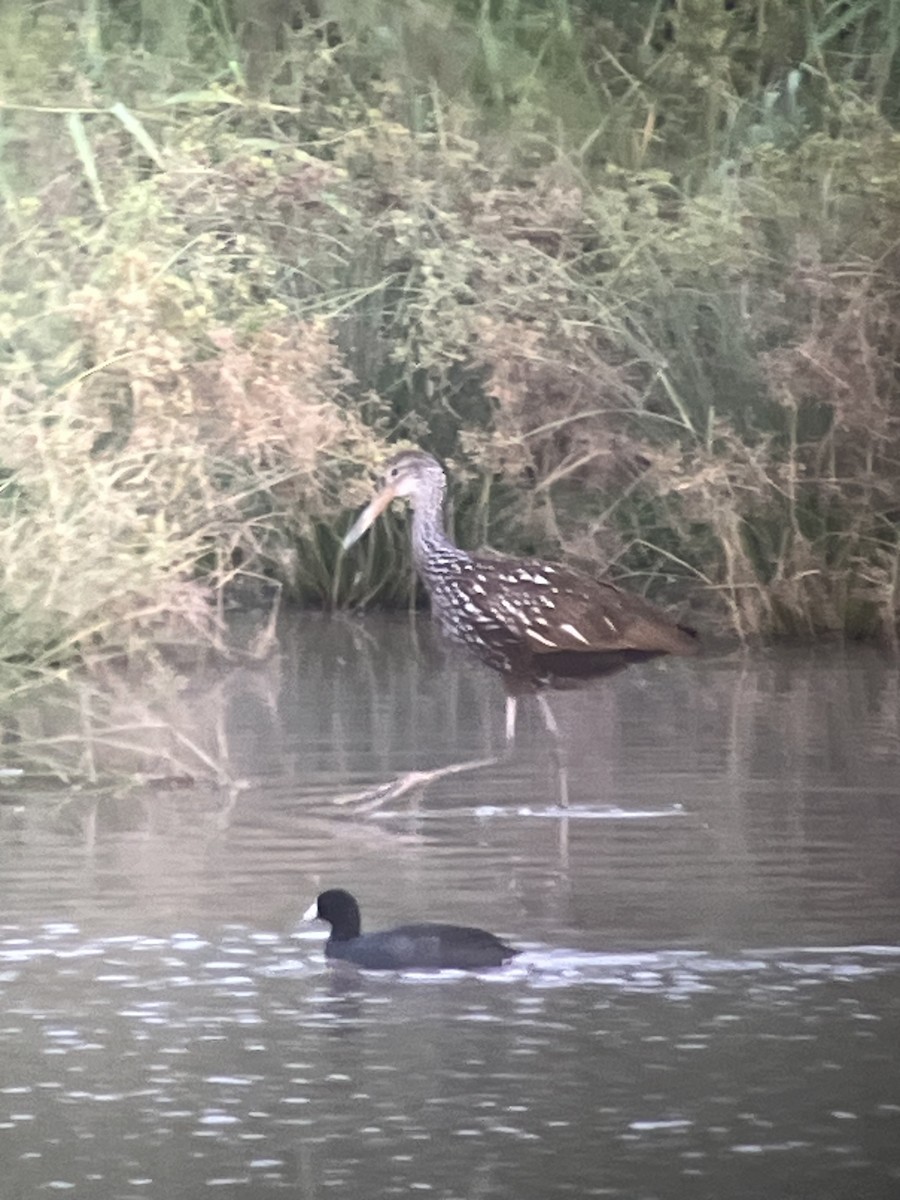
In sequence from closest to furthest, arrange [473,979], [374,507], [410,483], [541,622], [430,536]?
[473,979]
[541,622]
[430,536]
[410,483]
[374,507]

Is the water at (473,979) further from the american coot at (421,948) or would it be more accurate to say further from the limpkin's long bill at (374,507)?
the limpkin's long bill at (374,507)

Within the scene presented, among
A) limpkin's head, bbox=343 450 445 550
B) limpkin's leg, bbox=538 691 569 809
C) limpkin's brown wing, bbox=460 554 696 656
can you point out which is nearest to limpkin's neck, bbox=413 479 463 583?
limpkin's head, bbox=343 450 445 550

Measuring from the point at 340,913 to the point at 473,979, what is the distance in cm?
37

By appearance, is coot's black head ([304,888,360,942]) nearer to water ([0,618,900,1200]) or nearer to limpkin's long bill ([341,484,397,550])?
water ([0,618,900,1200])

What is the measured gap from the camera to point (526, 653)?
9742mm

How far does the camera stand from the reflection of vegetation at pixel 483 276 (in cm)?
1219

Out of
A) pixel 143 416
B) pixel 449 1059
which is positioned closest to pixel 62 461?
pixel 143 416

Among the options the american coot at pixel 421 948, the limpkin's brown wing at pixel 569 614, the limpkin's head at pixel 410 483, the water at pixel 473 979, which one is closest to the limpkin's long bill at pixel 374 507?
the limpkin's head at pixel 410 483

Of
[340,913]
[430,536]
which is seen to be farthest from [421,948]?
[430,536]

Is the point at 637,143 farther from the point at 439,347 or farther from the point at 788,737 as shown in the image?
the point at 788,737

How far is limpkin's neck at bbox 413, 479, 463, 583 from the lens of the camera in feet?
32.7

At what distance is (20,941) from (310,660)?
5.51 meters

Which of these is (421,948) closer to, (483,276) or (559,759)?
(559,759)

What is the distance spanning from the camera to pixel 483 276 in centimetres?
1335
